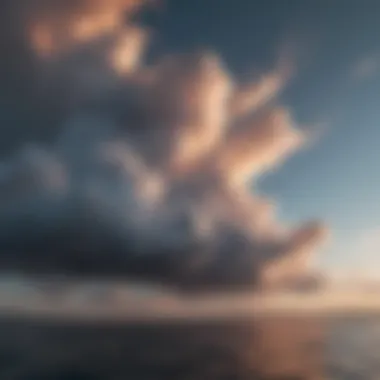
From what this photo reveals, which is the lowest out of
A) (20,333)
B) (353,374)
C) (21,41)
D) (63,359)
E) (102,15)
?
(353,374)

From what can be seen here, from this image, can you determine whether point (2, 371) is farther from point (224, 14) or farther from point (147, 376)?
point (224, 14)

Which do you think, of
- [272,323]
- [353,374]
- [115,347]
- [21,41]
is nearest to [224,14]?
[21,41]

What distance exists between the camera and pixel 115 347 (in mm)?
2631

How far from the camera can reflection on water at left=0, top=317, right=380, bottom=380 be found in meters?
2.48

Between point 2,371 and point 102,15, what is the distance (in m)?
2.28

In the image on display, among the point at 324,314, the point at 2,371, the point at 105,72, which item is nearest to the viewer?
the point at 2,371

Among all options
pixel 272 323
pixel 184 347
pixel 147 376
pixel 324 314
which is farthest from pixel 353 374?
pixel 147 376

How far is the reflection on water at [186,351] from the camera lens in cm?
248

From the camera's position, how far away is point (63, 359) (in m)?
2.48

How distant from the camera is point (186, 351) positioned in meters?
2.66

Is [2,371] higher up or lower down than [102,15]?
lower down

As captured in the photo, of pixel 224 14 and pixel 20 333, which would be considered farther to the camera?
pixel 224 14

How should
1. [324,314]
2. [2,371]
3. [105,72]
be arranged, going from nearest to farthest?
1. [2,371]
2. [105,72]
3. [324,314]

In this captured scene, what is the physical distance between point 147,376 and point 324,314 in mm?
1247
